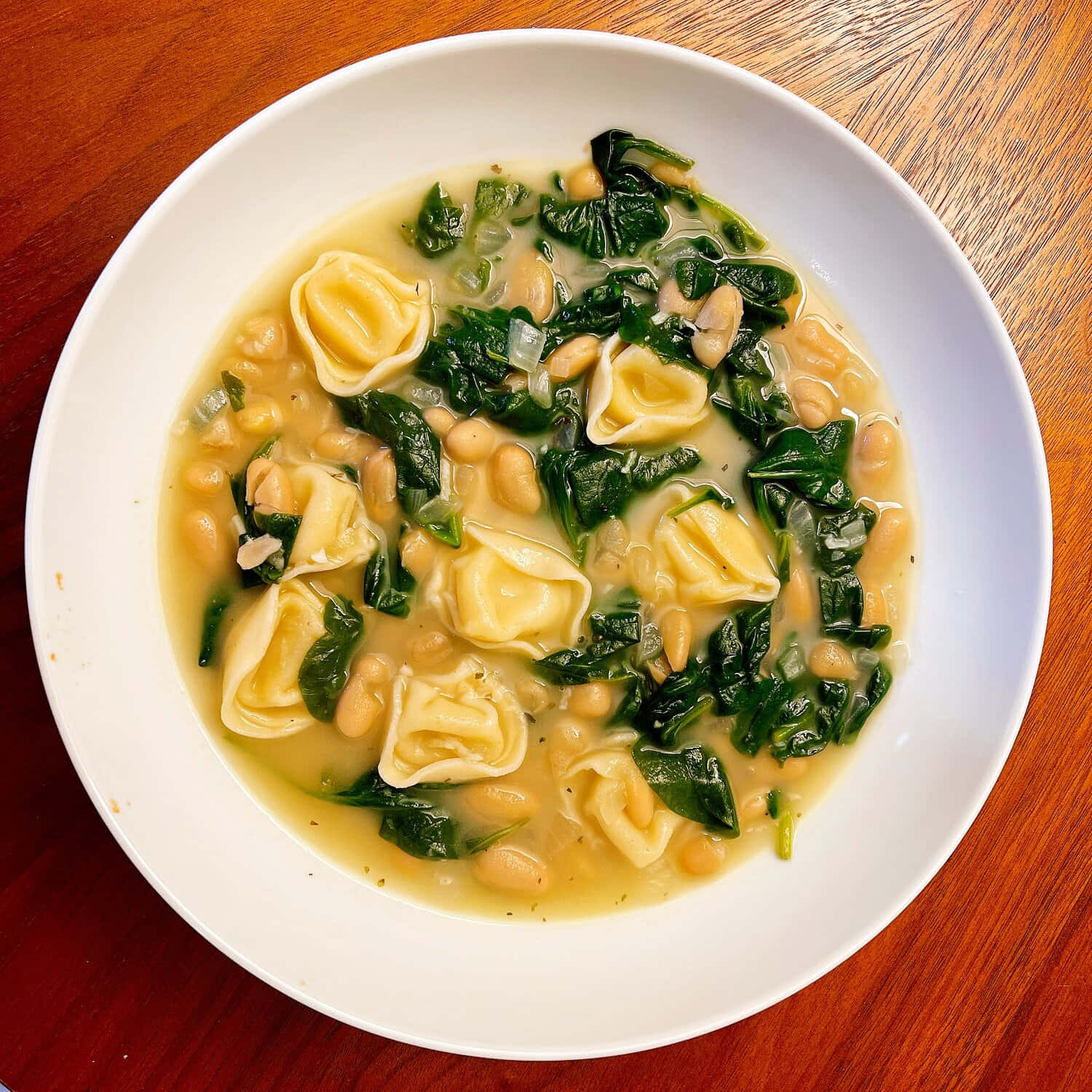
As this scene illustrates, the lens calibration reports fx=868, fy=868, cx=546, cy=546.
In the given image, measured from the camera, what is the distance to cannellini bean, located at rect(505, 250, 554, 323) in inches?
112

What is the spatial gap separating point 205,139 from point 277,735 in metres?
1.94

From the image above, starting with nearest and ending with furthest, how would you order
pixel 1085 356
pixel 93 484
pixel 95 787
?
pixel 95 787, pixel 93 484, pixel 1085 356

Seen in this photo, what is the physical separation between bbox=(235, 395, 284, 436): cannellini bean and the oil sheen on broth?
2 cm

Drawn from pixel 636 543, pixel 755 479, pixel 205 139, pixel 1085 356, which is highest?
pixel 1085 356

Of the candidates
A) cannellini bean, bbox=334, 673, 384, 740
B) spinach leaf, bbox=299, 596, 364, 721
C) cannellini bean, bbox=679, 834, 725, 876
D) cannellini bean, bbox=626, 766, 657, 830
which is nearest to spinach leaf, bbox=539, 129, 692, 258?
spinach leaf, bbox=299, 596, 364, 721

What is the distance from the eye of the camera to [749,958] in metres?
2.83

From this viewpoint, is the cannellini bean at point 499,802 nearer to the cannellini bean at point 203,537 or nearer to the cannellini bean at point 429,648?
the cannellini bean at point 429,648

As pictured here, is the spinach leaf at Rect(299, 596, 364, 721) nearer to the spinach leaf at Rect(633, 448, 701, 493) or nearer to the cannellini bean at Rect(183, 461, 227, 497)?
the cannellini bean at Rect(183, 461, 227, 497)

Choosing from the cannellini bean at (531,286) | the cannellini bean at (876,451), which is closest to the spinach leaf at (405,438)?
the cannellini bean at (531,286)

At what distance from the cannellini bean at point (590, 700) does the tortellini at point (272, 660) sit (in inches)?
34.1

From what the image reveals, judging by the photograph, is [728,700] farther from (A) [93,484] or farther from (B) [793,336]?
(A) [93,484]

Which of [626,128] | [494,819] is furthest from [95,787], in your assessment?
[626,128]

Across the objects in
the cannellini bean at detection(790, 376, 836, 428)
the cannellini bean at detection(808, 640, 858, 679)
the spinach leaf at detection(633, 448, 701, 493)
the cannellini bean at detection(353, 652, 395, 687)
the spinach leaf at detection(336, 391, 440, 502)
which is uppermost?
the cannellini bean at detection(790, 376, 836, 428)

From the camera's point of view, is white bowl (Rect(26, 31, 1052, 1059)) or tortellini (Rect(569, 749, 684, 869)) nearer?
white bowl (Rect(26, 31, 1052, 1059))
